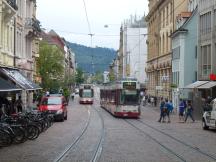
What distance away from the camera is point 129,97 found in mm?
46000

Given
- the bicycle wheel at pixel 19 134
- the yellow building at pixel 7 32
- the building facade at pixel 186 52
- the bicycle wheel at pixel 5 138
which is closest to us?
the bicycle wheel at pixel 5 138

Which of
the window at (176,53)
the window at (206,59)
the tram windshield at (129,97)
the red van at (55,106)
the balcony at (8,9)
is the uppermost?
the balcony at (8,9)

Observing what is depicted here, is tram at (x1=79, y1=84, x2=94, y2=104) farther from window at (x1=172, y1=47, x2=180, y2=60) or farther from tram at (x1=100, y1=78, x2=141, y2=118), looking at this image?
tram at (x1=100, y1=78, x2=141, y2=118)

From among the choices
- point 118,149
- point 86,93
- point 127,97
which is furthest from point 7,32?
point 86,93

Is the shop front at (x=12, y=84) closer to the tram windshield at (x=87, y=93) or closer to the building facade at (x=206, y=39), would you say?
the building facade at (x=206, y=39)

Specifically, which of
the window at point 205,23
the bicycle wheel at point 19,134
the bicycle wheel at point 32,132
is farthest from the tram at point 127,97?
the bicycle wheel at point 19,134

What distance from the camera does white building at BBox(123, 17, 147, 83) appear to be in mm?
126500

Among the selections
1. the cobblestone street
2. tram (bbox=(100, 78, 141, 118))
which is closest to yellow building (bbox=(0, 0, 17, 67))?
tram (bbox=(100, 78, 141, 118))

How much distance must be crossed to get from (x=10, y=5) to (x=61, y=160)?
25.2 meters

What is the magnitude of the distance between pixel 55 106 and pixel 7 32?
7.39 metres

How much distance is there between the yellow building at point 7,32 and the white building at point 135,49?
77.1 metres

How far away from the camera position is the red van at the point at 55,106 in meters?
39.8

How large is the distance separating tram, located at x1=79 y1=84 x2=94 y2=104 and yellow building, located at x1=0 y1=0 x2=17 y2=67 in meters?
43.5

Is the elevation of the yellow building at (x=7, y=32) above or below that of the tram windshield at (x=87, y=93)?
above
